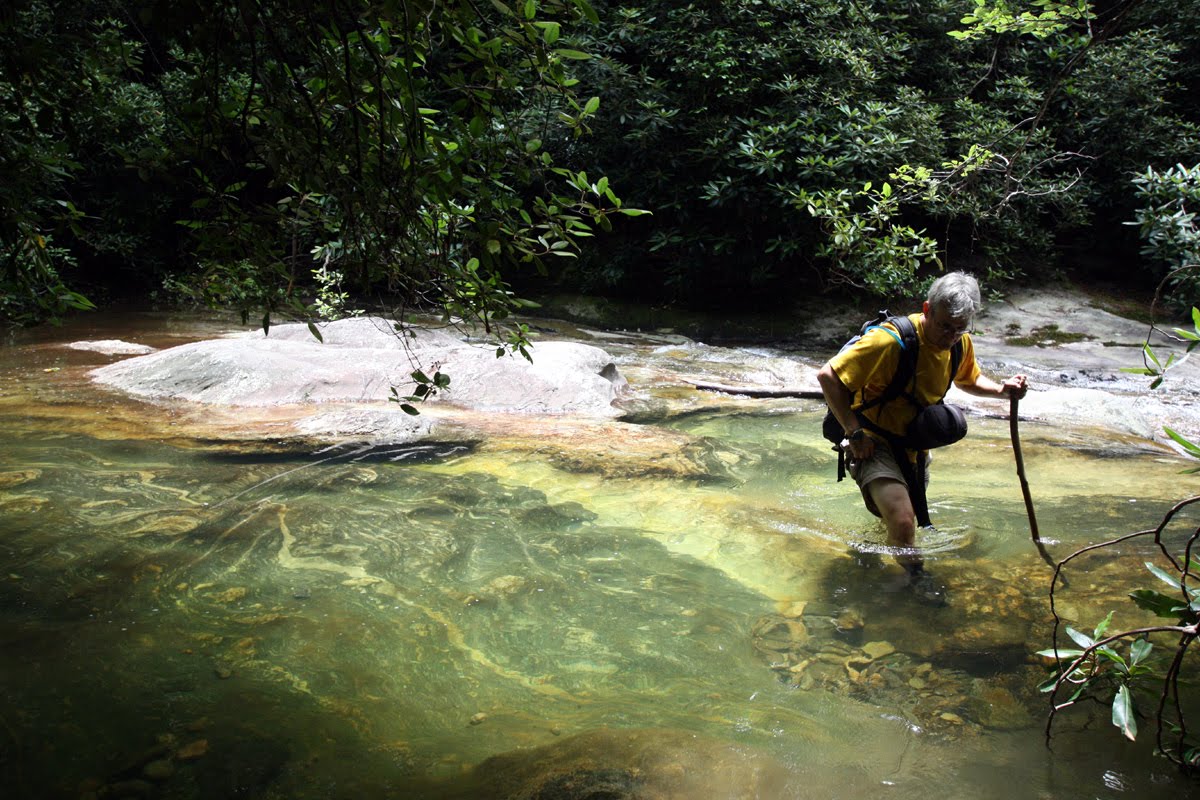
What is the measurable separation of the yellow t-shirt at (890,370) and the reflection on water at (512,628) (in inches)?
32.7

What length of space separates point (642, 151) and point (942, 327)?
1024 cm

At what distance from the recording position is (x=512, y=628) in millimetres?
3744

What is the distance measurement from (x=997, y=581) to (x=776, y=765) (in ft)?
7.04

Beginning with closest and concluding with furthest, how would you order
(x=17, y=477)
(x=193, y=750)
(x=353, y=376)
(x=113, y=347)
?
(x=193, y=750) → (x=17, y=477) → (x=353, y=376) → (x=113, y=347)

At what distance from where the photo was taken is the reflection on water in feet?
8.91

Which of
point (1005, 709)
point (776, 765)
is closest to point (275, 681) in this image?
point (776, 765)

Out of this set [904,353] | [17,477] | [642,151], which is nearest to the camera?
[904,353]

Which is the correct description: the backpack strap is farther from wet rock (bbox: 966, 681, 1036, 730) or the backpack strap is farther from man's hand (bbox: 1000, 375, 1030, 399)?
wet rock (bbox: 966, 681, 1036, 730)

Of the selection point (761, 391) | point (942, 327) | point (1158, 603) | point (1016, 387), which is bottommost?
point (761, 391)

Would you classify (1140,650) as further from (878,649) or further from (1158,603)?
(878,649)

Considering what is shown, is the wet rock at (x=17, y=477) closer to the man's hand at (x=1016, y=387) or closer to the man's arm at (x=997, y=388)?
the man's arm at (x=997, y=388)

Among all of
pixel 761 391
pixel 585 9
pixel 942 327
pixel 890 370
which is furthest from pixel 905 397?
pixel 761 391

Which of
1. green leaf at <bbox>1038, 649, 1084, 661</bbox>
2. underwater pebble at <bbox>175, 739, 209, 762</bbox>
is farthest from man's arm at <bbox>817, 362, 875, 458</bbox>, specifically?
underwater pebble at <bbox>175, 739, 209, 762</bbox>

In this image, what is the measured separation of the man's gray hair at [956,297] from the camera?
3971 millimetres
